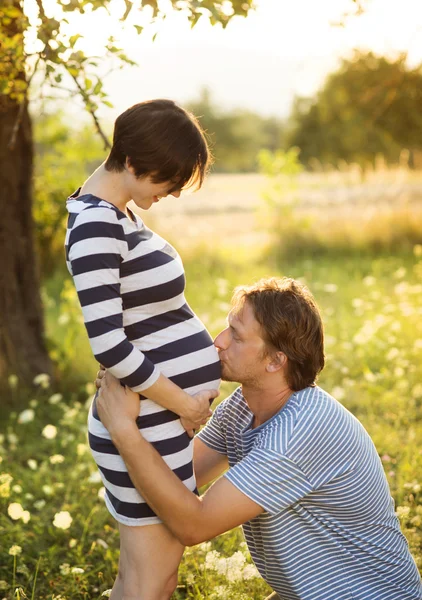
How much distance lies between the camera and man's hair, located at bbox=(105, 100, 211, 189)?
2027 millimetres

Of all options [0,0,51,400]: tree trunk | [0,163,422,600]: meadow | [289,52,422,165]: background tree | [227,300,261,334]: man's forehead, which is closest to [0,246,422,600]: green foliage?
[0,163,422,600]: meadow

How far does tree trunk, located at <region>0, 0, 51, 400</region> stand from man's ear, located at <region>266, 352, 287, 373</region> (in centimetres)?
318

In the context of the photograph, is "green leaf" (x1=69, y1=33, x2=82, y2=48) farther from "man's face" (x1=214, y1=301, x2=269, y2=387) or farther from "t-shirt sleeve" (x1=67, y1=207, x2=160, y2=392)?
"man's face" (x1=214, y1=301, x2=269, y2=387)

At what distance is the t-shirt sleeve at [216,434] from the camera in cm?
275

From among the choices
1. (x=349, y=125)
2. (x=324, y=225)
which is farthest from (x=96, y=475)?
(x=349, y=125)

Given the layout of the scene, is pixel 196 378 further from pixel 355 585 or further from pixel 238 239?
pixel 238 239

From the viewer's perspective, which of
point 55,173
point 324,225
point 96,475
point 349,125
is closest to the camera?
point 96,475

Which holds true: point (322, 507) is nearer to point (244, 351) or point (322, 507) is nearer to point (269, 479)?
point (269, 479)

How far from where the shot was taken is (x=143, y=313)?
2135 millimetres

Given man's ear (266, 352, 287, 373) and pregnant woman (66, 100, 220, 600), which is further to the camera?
man's ear (266, 352, 287, 373)

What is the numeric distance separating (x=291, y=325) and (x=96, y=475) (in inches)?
65.8

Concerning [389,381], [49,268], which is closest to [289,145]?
[49,268]

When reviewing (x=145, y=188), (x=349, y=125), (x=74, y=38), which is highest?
(x=74, y=38)

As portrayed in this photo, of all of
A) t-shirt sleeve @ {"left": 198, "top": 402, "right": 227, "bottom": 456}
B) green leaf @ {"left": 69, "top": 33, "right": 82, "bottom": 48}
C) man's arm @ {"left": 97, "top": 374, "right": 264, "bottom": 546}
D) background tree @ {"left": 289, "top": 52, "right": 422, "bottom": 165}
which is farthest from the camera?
background tree @ {"left": 289, "top": 52, "right": 422, "bottom": 165}
